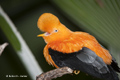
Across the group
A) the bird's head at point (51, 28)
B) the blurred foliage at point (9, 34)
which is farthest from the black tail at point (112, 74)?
the blurred foliage at point (9, 34)

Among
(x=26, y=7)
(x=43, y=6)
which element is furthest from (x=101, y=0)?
(x=26, y=7)

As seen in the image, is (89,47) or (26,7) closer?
(89,47)

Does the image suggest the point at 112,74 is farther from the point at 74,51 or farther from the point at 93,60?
the point at 74,51

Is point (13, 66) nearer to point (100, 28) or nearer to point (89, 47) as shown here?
point (89, 47)

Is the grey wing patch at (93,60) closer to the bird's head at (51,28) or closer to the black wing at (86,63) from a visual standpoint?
the black wing at (86,63)

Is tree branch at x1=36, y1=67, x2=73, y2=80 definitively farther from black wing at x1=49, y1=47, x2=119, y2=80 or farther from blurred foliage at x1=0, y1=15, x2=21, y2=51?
blurred foliage at x1=0, y1=15, x2=21, y2=51

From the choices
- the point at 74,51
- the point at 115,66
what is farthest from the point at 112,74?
the point at 74,51

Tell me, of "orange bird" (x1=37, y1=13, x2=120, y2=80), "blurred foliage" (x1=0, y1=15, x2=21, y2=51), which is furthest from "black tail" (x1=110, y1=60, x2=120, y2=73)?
"blurred foliage" (x1=0, y1=15, x2=21, y2=51)
